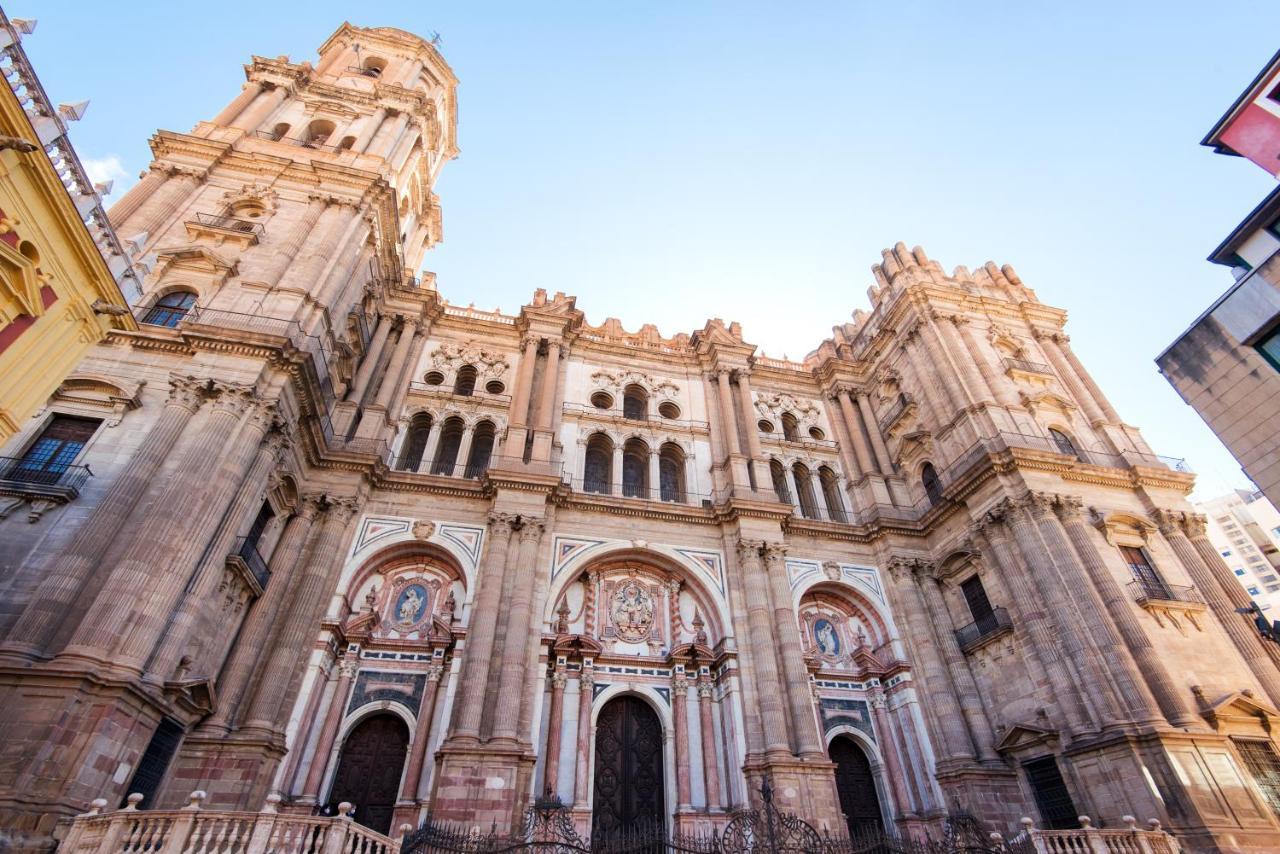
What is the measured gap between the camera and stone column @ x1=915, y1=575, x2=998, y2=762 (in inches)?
730

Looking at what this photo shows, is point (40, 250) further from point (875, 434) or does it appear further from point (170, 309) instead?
point (875, 434)

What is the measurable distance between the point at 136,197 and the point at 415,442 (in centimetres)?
1145

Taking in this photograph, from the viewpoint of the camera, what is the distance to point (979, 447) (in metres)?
21.0

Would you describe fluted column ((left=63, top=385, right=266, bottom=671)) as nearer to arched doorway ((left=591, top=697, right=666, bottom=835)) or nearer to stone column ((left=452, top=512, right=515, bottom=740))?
stone column ((left=452, top=512, right=515, bottom=740))

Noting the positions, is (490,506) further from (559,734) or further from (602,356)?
(602,356)

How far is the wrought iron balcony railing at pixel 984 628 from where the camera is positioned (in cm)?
1883

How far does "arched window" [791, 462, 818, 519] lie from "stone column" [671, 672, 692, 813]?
8545 mm

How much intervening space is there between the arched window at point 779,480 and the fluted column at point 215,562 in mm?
16669

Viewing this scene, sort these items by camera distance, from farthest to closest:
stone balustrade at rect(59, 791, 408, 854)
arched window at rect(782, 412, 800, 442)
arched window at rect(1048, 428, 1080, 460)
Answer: arched window at rect(782, 412, 800, 442) → arched window at rect(1048, 428, 1080, 460) → stone balustrade at rect(59, 791, 408, 854)

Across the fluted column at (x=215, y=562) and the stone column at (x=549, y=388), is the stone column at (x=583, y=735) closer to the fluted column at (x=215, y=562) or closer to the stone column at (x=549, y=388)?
the stone column at (x=549, y=388)

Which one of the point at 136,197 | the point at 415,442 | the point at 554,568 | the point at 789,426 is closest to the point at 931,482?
the point at 789,426

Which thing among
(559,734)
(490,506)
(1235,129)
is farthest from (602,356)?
(1235,129)

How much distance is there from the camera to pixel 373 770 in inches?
658

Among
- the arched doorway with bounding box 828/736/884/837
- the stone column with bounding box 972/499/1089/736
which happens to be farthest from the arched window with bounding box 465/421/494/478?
the stone column with bounding box 972/499/1089/736
